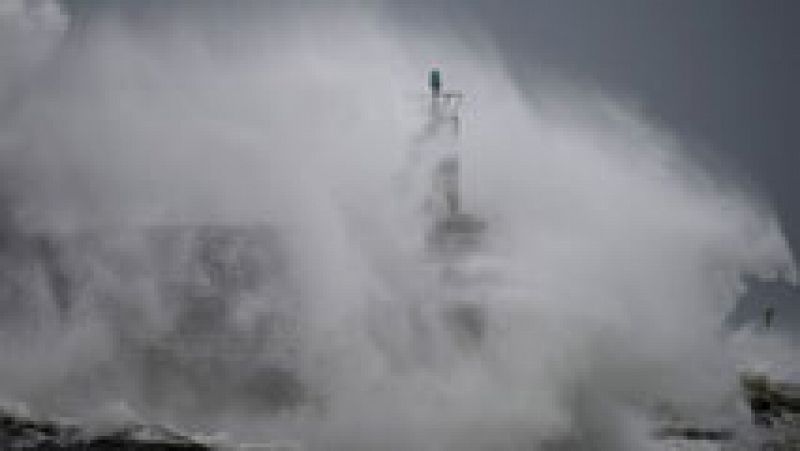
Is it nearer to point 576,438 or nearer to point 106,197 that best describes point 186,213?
point 106,197

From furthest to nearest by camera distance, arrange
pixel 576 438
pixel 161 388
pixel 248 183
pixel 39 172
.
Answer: pixel 248 183 → pixel 39 172 → pixel 161 388 → pixel 576 438

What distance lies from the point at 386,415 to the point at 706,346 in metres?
22.5

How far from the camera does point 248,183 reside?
59.8 metres

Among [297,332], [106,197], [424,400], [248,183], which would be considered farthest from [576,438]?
[106,197]

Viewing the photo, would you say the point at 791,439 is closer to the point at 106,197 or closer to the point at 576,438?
the point at 576,438

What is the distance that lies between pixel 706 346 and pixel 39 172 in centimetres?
3834

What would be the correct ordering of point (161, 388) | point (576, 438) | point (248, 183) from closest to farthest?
1. point (576, 438)
2. point (161, 388)
3. point (248, 183)

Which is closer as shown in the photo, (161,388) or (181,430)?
(181,430)

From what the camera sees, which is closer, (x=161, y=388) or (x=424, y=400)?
(x=424, y=400)

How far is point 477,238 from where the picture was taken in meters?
57.0

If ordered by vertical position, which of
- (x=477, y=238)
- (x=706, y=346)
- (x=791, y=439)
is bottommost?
(x=791, y=439)

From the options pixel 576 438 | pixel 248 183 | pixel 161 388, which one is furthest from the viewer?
pixel 248 183

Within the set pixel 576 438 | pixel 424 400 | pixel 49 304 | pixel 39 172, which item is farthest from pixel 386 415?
pixel 39 172

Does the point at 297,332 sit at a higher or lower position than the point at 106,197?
lower
